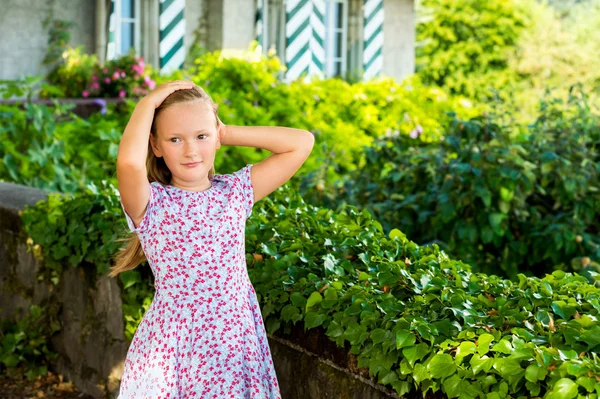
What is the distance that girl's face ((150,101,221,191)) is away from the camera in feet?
7.07

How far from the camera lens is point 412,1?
1295 cm

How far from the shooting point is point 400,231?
10.2ft

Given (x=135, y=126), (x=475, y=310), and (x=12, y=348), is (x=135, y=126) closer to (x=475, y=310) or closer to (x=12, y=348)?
(x=475, y=310)

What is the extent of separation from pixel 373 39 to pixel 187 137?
10.8 metres

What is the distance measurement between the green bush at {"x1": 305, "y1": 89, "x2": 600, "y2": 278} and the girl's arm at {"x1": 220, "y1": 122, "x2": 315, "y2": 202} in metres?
1.85

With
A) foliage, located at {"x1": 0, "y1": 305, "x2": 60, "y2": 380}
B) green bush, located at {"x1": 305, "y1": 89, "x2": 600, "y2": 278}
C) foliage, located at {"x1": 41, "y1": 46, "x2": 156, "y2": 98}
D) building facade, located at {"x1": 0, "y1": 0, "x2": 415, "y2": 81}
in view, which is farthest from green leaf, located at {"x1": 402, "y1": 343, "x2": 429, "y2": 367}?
building facade, located at {"x1": 0, "y1": 0, "x2": 415, "y2": 81}

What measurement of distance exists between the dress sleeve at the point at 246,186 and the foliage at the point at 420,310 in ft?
0.95

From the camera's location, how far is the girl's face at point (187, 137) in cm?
215

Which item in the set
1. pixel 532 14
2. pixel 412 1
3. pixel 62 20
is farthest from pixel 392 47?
pixel 532 14

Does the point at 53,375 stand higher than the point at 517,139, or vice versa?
the point at 517,139

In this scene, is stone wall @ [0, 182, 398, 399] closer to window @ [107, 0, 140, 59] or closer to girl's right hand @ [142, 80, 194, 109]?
girl's right hand @ [142, 80, 194, 109]

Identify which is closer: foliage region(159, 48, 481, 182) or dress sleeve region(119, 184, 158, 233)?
dress sleeve region(119, 184, 158, 233)

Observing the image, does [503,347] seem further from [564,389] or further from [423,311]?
[423,311]

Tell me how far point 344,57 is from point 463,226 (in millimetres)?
8674
